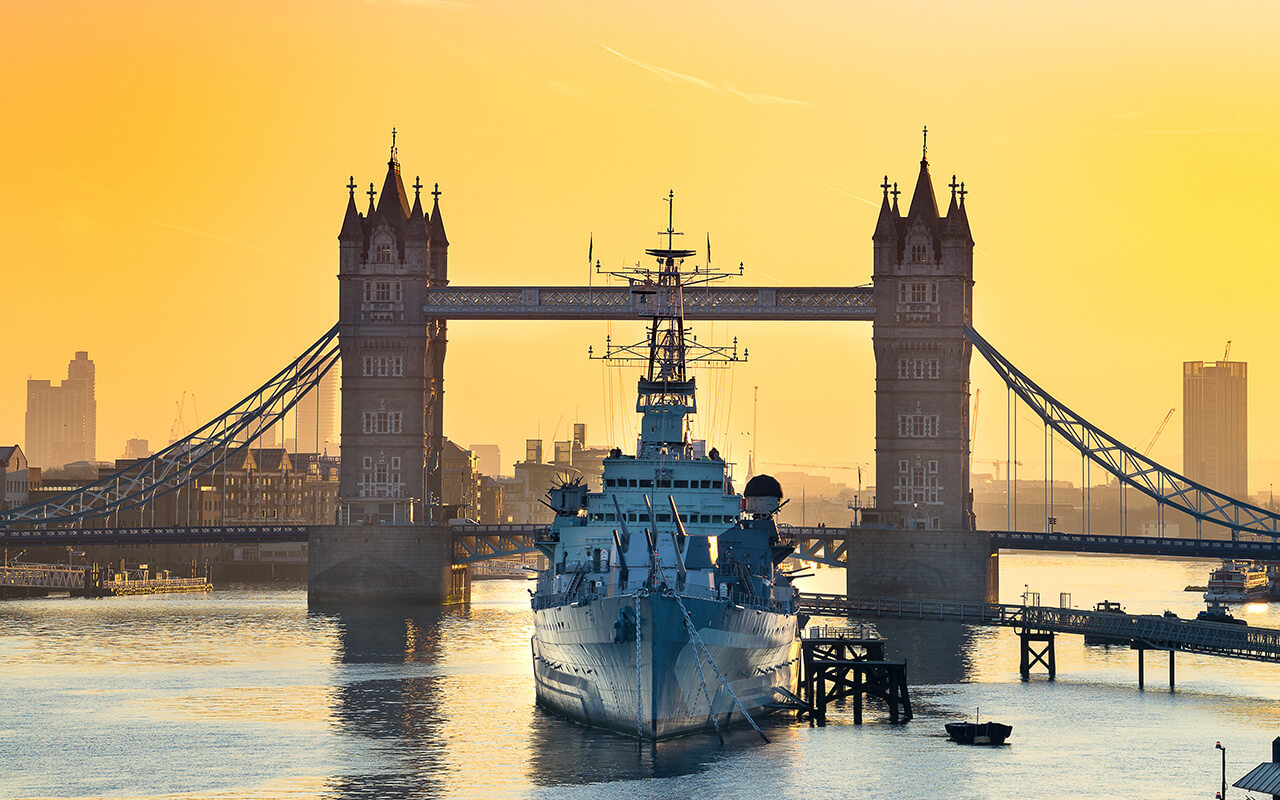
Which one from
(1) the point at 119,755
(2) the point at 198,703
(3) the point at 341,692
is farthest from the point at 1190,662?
(1) the point at 119,755

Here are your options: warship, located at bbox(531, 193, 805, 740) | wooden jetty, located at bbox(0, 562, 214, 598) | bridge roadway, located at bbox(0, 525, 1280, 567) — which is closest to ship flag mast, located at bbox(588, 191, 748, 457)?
warship, located at bbox(531, 193, 805, 740)

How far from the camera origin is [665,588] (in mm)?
72125

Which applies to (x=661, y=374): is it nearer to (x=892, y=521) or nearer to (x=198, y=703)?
(x=198, y=703)

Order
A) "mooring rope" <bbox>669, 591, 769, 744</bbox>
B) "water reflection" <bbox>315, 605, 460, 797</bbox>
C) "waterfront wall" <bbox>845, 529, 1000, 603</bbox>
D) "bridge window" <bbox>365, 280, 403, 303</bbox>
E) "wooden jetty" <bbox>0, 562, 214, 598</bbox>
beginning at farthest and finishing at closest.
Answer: "wooden jetty" <bbox>0, 562, 214, 598</bbox> → "bridge window" <bbox>365, 280, 403, 303</bbox> → "waterfront wall" <bbox>845, 529, 1000, 603</bbox> → "mooring rope" <bbox>669, 591, 769, 744</bbox> → "water reflection" <bbox>315, 605, 460, 797</bbox>

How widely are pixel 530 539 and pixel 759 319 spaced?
36.0 metres

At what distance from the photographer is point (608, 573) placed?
79.1 m

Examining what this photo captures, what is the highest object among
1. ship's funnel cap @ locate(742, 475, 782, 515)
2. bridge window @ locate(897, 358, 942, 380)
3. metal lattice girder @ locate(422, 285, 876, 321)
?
metal lattice girder @ locate(422, 285, 876, 321)

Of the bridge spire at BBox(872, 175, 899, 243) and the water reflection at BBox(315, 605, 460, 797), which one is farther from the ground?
the bridge spire at BBox(872, 175, 899, 243)

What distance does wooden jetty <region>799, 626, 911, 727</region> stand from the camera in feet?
284

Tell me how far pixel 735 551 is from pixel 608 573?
28.1 ft

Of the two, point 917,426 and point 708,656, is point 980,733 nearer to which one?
point 708,656

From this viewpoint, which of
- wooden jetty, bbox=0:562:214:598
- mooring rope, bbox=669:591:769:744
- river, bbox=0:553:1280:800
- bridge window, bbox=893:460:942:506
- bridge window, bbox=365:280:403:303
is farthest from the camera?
wooden jetty, bbox=0:562:214:598

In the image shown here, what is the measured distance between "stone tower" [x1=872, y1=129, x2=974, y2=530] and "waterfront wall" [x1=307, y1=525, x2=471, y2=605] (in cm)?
3444

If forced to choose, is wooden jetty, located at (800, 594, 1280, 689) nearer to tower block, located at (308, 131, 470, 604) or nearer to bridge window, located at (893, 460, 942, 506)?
bridge window, located at (893, 460, 942, 506)
